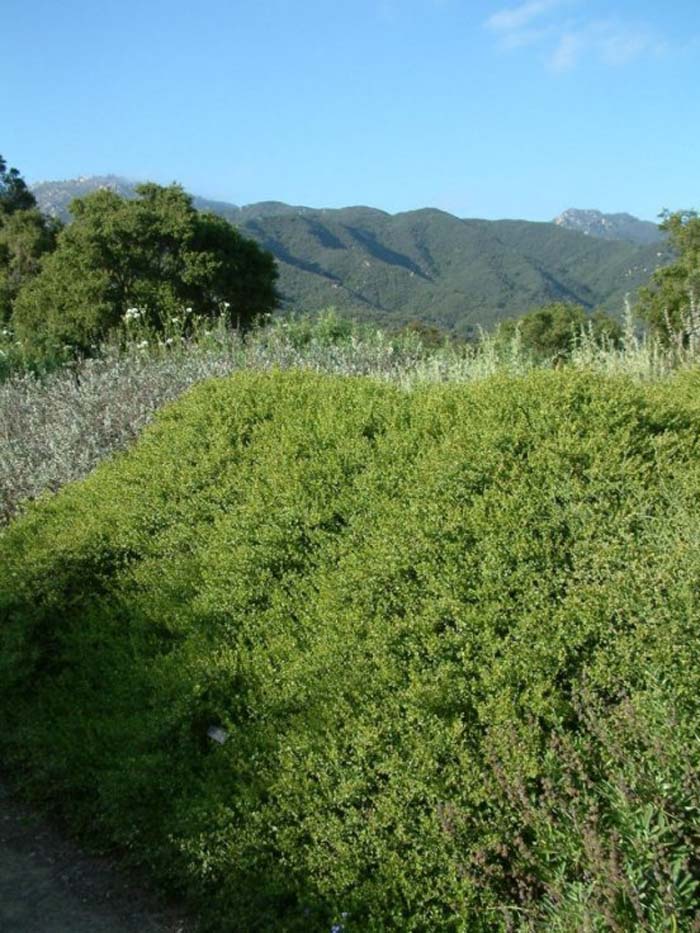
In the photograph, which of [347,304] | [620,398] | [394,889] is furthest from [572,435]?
[347,304]

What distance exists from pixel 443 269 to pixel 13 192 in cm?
14484

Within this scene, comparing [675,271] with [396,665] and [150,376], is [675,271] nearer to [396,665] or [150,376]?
[150,376]

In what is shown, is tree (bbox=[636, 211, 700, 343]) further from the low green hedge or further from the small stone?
the small stone

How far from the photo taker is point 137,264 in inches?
893

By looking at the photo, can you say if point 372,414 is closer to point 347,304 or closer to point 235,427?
point 235,427

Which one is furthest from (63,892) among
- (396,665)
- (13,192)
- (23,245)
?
(13,192)

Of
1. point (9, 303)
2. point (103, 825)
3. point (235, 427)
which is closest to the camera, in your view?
point (103, 825)

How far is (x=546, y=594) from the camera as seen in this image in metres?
3.35

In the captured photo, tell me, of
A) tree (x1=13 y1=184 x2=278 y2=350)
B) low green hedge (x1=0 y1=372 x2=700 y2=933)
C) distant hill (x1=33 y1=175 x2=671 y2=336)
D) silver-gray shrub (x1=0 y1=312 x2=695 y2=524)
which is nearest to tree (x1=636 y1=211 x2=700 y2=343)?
tree (x1=13 y1=184 x2=278 y2=350)

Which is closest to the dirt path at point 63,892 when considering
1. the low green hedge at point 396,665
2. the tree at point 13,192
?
the low green hedge at point 396,665

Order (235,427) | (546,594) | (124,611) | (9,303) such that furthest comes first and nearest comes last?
(9,303)
(235,427)
(124,611)
(546,594)

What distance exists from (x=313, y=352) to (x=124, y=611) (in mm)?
4624

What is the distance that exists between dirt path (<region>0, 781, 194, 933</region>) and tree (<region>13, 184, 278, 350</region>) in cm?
1792

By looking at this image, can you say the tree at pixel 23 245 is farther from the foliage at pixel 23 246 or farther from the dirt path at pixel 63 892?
the dirt path at pixel 63 892
